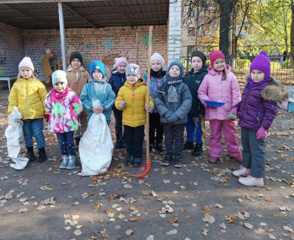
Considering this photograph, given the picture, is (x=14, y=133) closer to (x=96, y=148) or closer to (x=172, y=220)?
(x=96, y=148)

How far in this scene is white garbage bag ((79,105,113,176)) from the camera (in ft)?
12.2

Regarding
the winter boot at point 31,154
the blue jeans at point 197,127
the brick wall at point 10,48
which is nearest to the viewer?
the winter boot at point 31,154

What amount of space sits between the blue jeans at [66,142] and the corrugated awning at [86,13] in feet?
16.2

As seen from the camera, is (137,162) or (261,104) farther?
(137,162)

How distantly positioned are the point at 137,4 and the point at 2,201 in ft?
24.2

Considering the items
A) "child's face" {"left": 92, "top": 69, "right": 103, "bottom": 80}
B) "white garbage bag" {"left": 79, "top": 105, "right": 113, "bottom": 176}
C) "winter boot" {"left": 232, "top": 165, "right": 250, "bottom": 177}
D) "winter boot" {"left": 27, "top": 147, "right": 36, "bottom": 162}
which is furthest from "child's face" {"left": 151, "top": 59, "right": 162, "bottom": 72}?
"winter boot" {"left": 27, "top": 147, "right": 36, "bottom": 162}

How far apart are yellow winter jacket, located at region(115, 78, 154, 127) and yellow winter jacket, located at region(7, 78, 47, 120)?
4.44 feet

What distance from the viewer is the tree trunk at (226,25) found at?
10391mm

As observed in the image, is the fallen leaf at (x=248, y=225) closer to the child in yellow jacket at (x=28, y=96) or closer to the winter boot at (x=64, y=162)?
the winter boot at (x=64, y=162)

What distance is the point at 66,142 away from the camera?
395 cm

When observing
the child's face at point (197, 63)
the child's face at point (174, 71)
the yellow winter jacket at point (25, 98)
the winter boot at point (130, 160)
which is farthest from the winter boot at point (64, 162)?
the child's face at point (197, 63)

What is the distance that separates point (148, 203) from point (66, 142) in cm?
177

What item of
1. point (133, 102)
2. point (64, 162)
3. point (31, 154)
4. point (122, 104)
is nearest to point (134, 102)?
point (133, 102)

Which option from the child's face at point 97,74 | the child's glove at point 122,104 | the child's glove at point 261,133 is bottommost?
the child's glove at point 261,133
